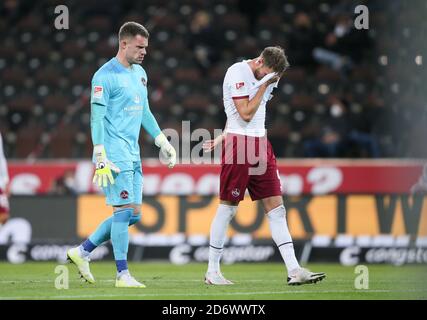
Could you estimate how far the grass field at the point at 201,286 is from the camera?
28.8 ft

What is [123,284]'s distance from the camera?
9.38 meters

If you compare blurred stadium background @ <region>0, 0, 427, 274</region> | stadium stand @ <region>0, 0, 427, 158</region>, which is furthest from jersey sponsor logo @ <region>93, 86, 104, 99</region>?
stadium stand @ <region>0, 0, 427, 158</region>

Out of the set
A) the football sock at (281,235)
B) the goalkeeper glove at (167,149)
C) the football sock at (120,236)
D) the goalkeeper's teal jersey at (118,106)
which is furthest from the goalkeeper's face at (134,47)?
the football sock at (281,235)

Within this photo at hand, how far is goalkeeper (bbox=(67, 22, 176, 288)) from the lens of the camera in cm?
932

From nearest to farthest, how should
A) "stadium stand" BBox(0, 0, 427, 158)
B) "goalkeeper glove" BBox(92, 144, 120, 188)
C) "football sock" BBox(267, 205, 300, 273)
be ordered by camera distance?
"goalkeeper glove" BBox(92, 144, 120, 188) < "football sock" BBox(267, 205, 300, 273) < "stadium stand" BBox(0, 0, 427, 158)

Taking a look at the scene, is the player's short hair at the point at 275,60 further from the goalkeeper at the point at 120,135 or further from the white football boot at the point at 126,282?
the white football boot at the point at 126,282

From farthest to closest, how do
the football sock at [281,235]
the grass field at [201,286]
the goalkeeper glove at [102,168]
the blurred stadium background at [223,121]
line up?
the blurred stadium background at [223,121], the football sock at [281,235], the goalkeeper glove at [102,168], the grass field at [201,286]

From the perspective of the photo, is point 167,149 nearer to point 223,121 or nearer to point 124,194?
point 124,194

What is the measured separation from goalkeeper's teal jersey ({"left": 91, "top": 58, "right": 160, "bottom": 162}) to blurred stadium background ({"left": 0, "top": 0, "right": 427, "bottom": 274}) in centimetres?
608

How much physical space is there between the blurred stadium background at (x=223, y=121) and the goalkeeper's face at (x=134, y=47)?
245 inches

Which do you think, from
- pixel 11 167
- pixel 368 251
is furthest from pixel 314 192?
pixel 11 167

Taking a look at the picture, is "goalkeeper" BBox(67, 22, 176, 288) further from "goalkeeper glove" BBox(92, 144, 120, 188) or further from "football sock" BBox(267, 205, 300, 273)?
"football sock" BBox(267, 205, 300, 273)

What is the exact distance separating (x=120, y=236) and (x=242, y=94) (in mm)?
1698

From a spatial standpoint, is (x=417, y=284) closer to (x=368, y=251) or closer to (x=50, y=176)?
(x=368, y=251)
